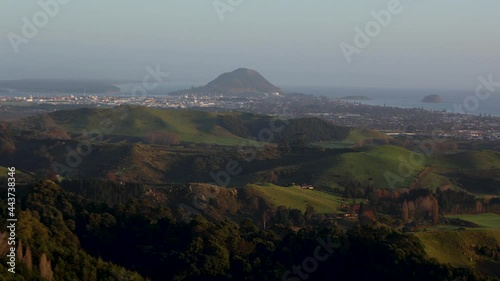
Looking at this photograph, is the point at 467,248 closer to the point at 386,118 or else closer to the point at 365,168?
the point at 365,168

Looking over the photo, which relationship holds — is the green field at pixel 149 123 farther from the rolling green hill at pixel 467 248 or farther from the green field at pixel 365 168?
the rolling green hill at pixel 467 248

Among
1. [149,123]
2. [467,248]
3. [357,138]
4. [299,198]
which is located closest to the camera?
[467,248]

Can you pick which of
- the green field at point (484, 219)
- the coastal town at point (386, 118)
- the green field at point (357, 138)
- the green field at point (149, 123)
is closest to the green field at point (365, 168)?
the green field at point (484, 219)

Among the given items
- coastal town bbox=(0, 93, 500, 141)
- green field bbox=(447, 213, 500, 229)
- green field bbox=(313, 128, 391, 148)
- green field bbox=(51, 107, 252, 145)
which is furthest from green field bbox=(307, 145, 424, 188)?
coastal town bbox=(0, 93, 500, 141)

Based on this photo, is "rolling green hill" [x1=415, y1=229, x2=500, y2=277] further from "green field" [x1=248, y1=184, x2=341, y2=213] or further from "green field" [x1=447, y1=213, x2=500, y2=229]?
"green field" [x1=248, y1=184, x2=341, y2=213]

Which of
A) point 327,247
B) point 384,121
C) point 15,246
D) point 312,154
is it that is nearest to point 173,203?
point 327,247

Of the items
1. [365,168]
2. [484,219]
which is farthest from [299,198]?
[365,168]
